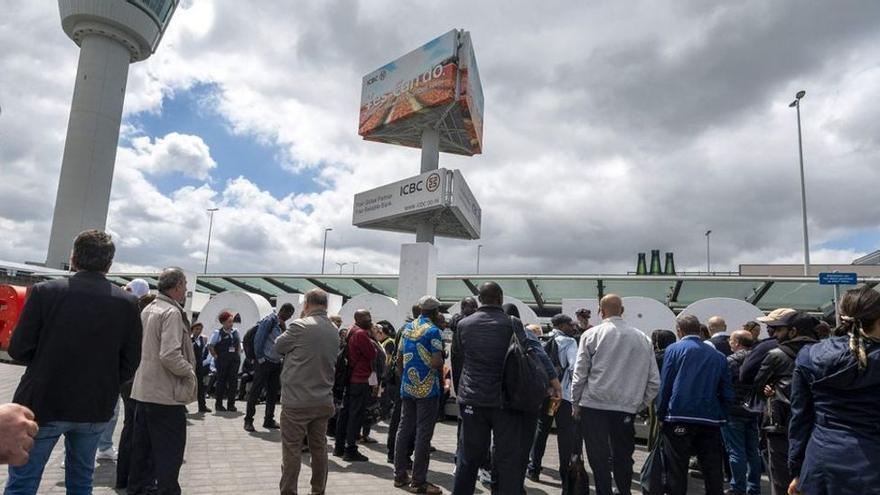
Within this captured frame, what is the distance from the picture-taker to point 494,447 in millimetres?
4172

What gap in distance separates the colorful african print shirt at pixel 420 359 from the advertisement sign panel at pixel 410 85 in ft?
56.0

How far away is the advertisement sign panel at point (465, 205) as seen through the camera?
20812 mm

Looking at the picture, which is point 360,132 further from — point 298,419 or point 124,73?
point 124,73

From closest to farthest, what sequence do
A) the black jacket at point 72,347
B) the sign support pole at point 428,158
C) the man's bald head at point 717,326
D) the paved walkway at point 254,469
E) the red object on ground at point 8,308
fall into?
the black jacket at point 72,347 < the paved walkway at point 254,469 < the man's bald head at point 717,326 < the red object on ground at point 8,308 < the sign support pole at point 428,158

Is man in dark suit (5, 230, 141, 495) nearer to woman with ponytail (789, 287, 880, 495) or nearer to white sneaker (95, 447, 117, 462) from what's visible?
white sneaker (95, 447, 117, 462)

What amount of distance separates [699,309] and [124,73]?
5467 centimetres

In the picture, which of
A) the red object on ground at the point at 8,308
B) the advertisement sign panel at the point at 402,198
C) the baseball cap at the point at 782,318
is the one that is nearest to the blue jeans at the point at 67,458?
the baseball cap at the point at 782,318

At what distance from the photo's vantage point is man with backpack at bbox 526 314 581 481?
5.89 m

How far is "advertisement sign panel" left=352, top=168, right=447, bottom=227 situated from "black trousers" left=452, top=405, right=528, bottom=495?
1650 cm

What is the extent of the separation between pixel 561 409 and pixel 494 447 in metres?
2.14

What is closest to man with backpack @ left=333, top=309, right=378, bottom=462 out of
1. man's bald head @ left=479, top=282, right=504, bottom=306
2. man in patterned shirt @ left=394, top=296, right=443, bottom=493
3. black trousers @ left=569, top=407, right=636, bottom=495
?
man in patterned shirt @ left=394, top=296, right=443, bottom=493

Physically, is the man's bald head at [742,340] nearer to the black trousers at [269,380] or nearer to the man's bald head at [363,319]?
the man's bald head at [363,319]

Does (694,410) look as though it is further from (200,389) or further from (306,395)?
(200,389)

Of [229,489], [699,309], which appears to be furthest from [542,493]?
[699,309]
